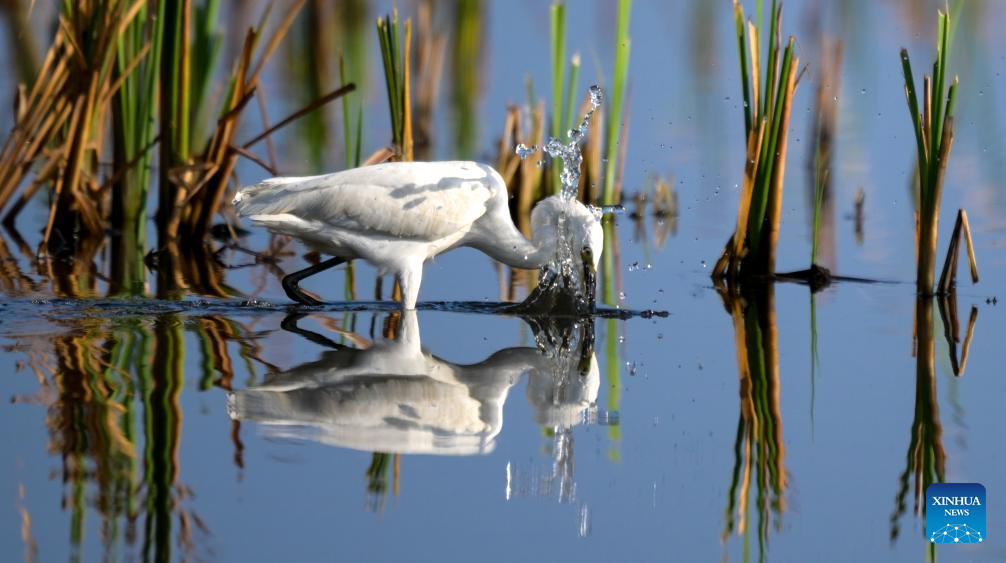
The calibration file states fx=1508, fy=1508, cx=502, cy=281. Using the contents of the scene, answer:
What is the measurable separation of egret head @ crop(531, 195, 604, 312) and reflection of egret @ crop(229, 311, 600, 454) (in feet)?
2.90

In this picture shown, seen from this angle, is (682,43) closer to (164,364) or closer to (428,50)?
(428,50)

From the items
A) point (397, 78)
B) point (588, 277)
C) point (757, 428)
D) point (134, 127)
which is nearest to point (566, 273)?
point (588, 277)

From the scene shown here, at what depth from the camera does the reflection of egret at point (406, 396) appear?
483 centimetres

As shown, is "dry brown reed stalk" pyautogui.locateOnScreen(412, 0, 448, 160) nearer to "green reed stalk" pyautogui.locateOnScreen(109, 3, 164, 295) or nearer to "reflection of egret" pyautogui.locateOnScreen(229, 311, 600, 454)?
"green reed stalk" pyautogui.locateOnScreen(109, 3, 164, 295)

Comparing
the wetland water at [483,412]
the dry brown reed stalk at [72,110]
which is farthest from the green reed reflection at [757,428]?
the dry brown reed stalk at [72,110]

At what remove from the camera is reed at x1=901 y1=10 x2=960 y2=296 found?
21.8 feet

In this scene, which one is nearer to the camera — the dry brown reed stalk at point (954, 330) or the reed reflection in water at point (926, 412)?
the reed reflection in water at point (926, 412)

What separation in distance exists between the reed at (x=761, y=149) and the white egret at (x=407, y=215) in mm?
904

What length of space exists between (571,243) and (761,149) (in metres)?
1.08

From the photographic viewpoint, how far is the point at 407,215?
697 centimetres

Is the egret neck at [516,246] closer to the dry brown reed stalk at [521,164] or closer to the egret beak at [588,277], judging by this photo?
the egret beak at [588,277]

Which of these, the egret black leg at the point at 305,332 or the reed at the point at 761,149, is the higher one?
the reed at the point at 761,149

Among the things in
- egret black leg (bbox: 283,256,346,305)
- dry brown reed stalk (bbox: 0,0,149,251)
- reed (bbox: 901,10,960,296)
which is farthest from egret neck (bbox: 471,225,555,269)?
dry brown reed stalk (bbox: 0,0,149,251)

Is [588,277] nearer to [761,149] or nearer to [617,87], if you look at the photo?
[761,149]
